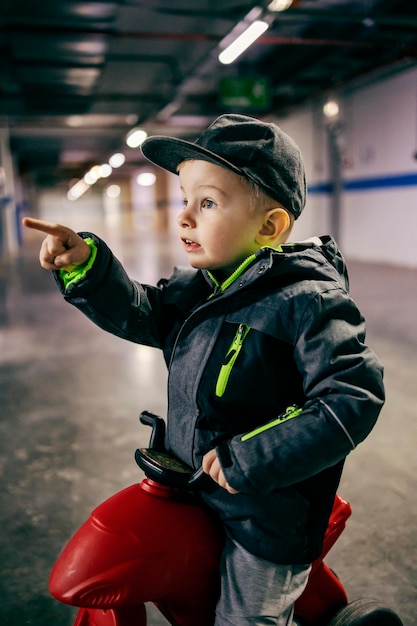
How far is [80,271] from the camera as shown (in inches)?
38.1

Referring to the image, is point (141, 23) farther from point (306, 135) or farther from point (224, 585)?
point (224, 585)

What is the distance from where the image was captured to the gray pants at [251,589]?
89 cm

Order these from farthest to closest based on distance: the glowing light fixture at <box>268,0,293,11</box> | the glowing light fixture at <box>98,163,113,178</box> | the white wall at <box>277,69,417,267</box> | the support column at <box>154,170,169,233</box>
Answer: the support column at <box>154,170,169,233</box> → the glowing light fixture at <box>98,163,113,178</box> → the white wall at <box>277,69,417,267</box> → the glowing light fixture at <box>268,0,293,11</box>

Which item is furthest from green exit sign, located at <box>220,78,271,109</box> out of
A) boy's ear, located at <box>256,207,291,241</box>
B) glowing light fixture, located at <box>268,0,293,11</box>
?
boy's ear, located at <box>256,207,291,241</box>

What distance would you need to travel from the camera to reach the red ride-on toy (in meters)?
0.81

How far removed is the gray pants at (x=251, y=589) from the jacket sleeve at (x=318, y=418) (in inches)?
7.3

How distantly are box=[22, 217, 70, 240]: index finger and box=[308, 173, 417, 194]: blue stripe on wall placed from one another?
8.33m

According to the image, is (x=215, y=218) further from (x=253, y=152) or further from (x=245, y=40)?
(x=245, y=40)

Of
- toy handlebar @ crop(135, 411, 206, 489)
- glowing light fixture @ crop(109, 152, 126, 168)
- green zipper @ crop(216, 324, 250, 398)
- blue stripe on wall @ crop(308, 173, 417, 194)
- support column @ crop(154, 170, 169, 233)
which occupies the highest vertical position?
glowing light fixture @ crop(109, 152, 126, 168)

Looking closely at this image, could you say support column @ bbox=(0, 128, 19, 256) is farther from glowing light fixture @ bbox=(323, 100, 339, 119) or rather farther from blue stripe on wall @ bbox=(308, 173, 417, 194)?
glowing light fixture @ bbox=(323, 100, 339, 119)

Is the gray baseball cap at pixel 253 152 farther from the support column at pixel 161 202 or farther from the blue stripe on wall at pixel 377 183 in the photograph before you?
the support column at pixel 161 202

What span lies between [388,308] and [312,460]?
463cm

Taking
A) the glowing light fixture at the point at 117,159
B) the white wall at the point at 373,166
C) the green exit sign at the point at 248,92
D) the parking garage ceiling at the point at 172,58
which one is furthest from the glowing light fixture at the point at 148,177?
the green exit sign at the point at 248,92

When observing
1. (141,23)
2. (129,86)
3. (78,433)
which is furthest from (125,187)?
(78,433)
